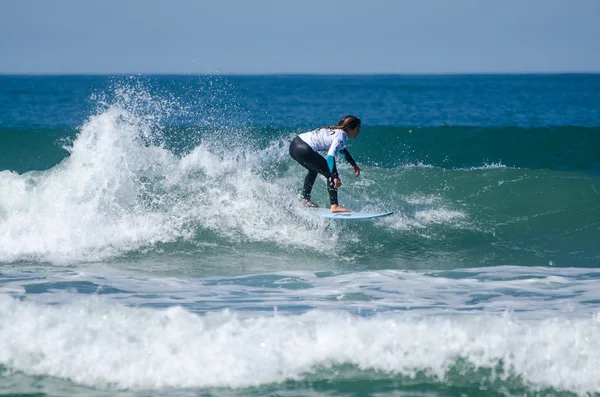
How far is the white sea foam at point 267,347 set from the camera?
5172 mm

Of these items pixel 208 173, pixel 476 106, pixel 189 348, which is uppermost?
pixel 476 106

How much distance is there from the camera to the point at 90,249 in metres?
9.24

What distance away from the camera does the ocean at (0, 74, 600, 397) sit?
5230 mm

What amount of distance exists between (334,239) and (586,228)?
177 inches

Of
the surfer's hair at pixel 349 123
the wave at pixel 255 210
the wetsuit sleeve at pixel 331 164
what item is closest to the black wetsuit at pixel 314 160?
the wetsuit sleeve at pixel 331 164

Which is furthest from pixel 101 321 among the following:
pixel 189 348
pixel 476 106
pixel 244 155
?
pixel 476 106

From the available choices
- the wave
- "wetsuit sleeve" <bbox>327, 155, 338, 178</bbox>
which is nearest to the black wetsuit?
"wetsuit sleeve" <bbox>327, 155, 338, 178</bbox>

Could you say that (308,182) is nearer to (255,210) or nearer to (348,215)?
(348,215)

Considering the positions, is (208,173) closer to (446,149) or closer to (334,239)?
(334,239)

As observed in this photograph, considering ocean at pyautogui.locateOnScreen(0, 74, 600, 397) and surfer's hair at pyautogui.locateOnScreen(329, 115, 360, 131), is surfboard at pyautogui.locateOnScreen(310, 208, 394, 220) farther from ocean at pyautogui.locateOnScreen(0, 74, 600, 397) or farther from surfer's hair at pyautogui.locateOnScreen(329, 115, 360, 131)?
surfer's hair at pyautogui.locateOnScreen(329, 115, 360, 131)

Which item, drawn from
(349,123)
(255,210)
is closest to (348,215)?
(349,123)

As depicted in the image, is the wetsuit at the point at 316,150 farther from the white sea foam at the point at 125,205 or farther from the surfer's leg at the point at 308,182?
the white sea foam at the point at 125,205

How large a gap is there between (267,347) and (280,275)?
2.77m

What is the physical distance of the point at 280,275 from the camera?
817 cm
